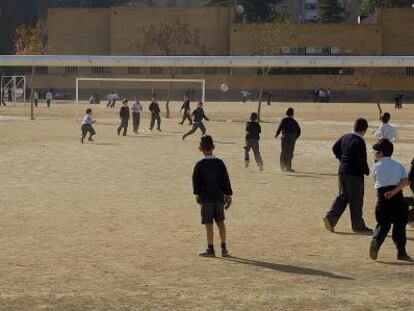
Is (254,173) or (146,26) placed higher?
(146,26)

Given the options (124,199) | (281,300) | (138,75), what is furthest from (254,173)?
(138,75)

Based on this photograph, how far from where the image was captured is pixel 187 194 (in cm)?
1712

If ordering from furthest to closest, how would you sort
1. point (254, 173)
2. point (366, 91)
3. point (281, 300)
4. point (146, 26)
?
1. point (146, 26)
2. point (366, 91)
3. point (254, 173)
4. point (281, 300)

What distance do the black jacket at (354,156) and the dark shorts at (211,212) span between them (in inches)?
109

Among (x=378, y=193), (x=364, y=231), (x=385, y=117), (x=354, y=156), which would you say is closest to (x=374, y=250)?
(x=378, y=193)

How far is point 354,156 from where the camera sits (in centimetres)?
1266

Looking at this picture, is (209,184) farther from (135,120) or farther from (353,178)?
(135,120)

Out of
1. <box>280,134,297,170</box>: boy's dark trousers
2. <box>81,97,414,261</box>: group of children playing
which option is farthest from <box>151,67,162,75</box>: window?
<box>81,97,414,261</box>: group of children playing

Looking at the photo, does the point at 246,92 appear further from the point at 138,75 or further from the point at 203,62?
the point at 203,62

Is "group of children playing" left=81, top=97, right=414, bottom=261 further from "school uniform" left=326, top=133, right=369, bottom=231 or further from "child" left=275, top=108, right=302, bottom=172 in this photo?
"child" left=275, top=108, right=302, bottom=172

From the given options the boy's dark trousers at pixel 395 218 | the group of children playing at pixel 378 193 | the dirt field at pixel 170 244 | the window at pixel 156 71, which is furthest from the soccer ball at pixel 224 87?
the boy's dark trousers at pixel 395 218

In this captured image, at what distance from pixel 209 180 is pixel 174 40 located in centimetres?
7343

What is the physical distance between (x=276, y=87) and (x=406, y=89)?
40.2 feet

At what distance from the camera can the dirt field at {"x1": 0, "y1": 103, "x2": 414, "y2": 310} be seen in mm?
8602
